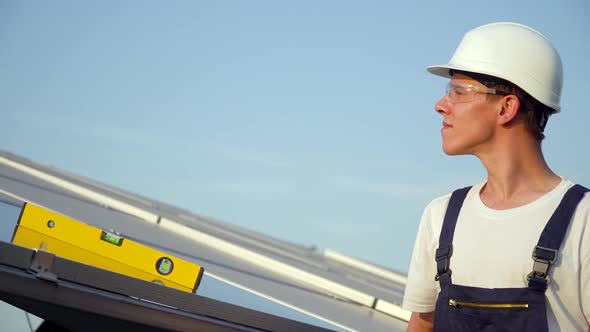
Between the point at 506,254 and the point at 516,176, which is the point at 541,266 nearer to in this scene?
the point at 506,254

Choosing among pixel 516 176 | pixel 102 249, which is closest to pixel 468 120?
pixel 516 176

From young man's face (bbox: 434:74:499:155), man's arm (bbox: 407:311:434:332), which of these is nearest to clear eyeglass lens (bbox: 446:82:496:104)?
young man's face (bbox: 434:74:499:155)

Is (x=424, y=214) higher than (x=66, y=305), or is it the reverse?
(x=424, y=214)

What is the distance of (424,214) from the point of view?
307 centimetres

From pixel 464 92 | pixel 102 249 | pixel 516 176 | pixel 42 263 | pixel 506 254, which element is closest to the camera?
pixel 42 263

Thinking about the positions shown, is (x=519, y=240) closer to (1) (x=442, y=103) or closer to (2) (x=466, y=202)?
(2) (x=466, y=202)

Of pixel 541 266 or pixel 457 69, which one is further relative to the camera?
pixel 457 69

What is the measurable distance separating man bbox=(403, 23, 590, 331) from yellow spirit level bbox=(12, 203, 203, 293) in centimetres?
78

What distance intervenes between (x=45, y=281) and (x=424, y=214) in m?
1.26

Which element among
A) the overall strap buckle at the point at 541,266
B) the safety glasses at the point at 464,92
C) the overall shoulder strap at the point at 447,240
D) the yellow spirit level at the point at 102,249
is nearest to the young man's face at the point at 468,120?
the safety glasses at the point at 464,92

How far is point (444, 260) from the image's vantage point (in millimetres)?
2861

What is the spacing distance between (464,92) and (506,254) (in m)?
0.55

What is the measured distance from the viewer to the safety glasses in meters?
2.92

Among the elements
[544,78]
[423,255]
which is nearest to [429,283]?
[423,255]
